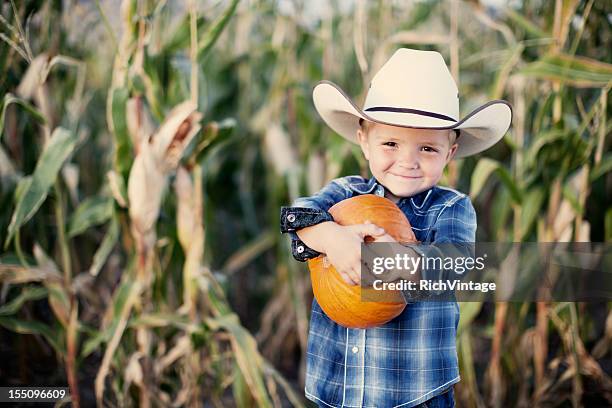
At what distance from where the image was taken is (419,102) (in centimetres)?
91

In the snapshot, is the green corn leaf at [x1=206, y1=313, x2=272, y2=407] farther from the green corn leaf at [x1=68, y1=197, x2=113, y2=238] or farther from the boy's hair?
the boy's hair

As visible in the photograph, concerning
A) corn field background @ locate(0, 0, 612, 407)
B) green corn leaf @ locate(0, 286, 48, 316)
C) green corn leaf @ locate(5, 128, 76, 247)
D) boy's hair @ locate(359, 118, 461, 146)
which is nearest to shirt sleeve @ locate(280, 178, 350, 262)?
boy's hair @ locate(359, 118, 461, 146)

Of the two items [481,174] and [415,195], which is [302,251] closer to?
[415,195]

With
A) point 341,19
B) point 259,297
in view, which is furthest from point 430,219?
point 259,297

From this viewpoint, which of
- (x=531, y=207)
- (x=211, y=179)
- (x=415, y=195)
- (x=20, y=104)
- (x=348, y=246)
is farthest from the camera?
(x=211, y=179)

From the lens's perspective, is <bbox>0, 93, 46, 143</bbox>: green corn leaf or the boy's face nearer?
the boy's face

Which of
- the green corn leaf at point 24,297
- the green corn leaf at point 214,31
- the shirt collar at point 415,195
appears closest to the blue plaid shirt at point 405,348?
the shirt collar at point 415,195

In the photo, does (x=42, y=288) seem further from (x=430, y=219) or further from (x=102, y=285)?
(x=430, y=219)

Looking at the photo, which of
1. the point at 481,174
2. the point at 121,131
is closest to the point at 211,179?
the point at 121,131

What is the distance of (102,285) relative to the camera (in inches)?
72.3

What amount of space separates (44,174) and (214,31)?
0.43 meters

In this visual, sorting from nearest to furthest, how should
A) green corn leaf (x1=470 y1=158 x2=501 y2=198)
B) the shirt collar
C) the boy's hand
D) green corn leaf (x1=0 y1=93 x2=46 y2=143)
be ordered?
the boy's hand, the shirt collar, green corn leaf (x1=0 y1=93 x2=46 y2=143), green corn leaf (x1=470 y1=158 x2=501 y2=198)

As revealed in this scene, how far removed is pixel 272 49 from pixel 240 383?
2.98ft

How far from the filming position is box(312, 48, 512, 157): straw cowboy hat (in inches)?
35.4
